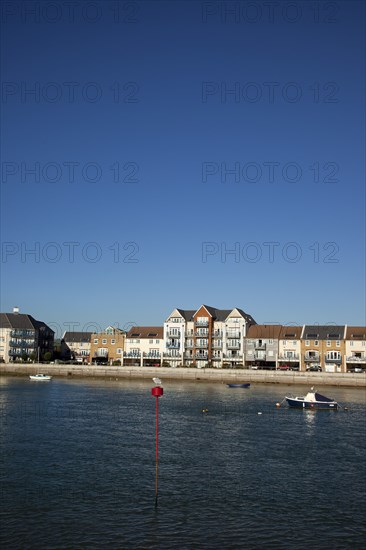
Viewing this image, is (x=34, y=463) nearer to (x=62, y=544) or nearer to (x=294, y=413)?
(x=62, y=544)

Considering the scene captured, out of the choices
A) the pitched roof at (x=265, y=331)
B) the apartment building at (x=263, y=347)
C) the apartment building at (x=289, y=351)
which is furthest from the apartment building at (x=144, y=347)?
the apartment building at (x=289, y=351)

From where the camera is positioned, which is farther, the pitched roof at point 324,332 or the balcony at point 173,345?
the balcony at point 173,345

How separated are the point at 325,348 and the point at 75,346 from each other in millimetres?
82735

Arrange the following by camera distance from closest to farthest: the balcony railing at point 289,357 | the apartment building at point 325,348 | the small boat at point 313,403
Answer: the small boat at point 313,403, the apartment building at point 325,348, the balcony railing at point 289,357

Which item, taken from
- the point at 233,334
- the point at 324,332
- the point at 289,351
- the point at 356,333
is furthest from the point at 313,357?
the point at 233,334

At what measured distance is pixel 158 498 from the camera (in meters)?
32.6

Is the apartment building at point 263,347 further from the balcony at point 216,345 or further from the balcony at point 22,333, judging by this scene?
the balcony at point 22,333

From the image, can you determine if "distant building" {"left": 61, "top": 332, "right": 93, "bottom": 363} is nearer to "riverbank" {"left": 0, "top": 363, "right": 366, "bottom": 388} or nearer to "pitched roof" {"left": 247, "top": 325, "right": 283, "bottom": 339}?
"riverbank" {"left": 0, "top": 363, "right": 366, "bottom": 388}

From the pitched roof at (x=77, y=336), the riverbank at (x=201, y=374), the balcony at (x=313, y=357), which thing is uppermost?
the pitched roof at (x=77, y=336)

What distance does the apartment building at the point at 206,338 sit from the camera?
150 m

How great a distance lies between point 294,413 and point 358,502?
42.9 metres

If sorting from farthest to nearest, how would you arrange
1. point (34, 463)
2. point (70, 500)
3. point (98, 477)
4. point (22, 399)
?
point (22, 399) → point (34, 463) → point (98, 477) → point (70, 500)

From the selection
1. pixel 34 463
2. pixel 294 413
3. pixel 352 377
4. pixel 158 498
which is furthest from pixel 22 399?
pixel 352 377

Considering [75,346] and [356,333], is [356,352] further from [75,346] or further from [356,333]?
[75,346]
